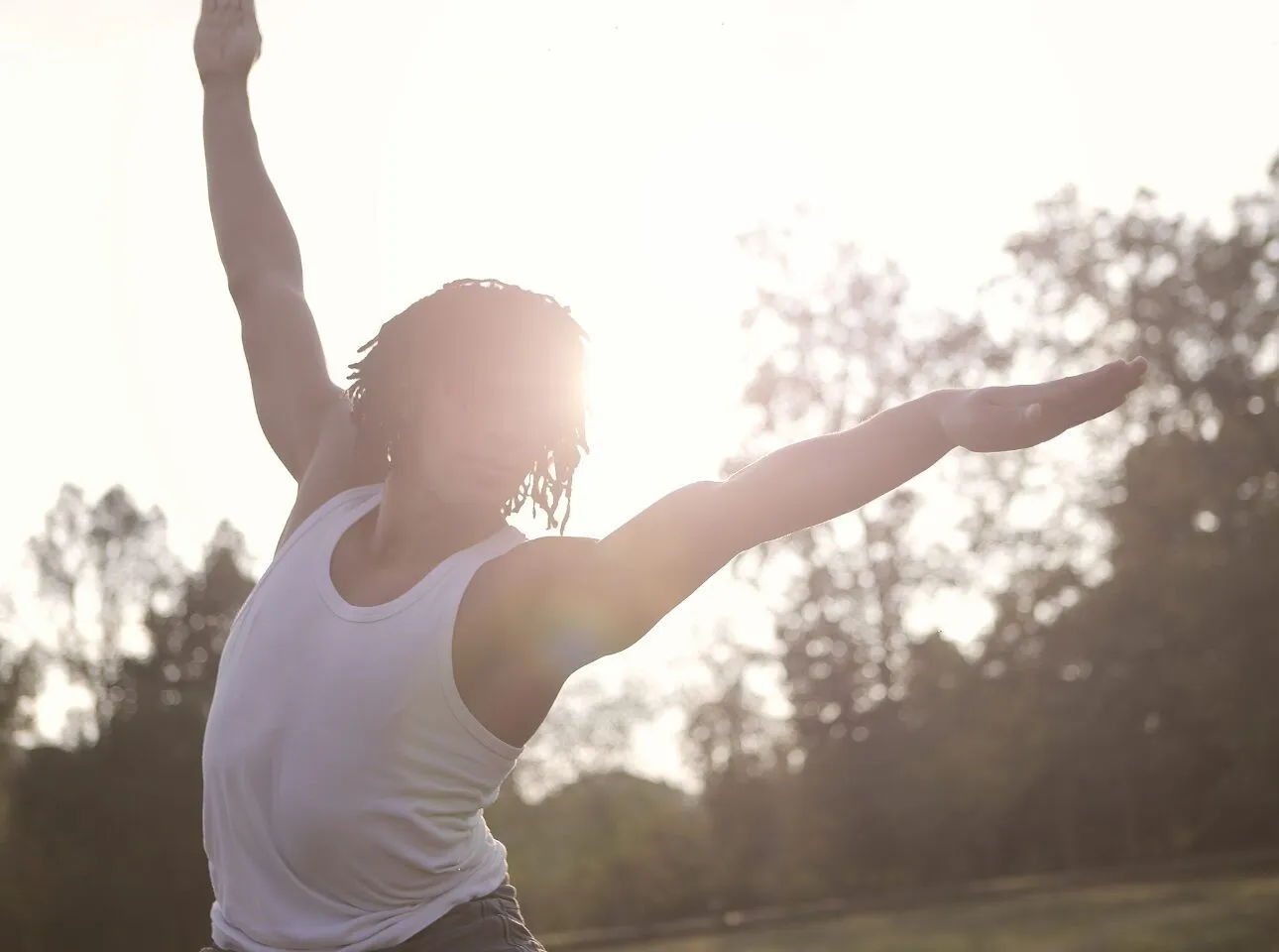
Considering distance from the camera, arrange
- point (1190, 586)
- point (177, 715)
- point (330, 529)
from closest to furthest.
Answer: point (330, 529) → point (1190, 586) → point (177, 715)

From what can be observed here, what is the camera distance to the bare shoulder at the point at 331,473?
2.85 m

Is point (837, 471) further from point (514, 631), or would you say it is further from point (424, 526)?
point (424, 526)

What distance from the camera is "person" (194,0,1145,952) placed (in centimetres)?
217

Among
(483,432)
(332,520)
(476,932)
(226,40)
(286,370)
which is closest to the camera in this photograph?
(483,432)

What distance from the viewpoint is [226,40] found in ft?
11.6

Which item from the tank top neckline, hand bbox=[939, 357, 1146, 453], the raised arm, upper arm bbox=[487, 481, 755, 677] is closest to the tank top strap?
the tank top neckline

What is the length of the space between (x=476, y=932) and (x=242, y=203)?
165cm

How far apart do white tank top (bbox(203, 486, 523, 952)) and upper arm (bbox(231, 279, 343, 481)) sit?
0.52 m

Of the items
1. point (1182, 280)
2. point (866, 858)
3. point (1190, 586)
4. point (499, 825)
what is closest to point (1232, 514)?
point (1190, 586)

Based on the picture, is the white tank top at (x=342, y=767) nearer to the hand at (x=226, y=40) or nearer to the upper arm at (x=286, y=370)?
the upper arm at (x=286, y=370)

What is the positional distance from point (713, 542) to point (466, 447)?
19.3 inches

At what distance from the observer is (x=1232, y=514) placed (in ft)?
97.8

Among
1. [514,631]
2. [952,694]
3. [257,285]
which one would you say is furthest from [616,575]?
[952,694]

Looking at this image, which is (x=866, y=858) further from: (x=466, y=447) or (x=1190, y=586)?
(x=466, y=447)
